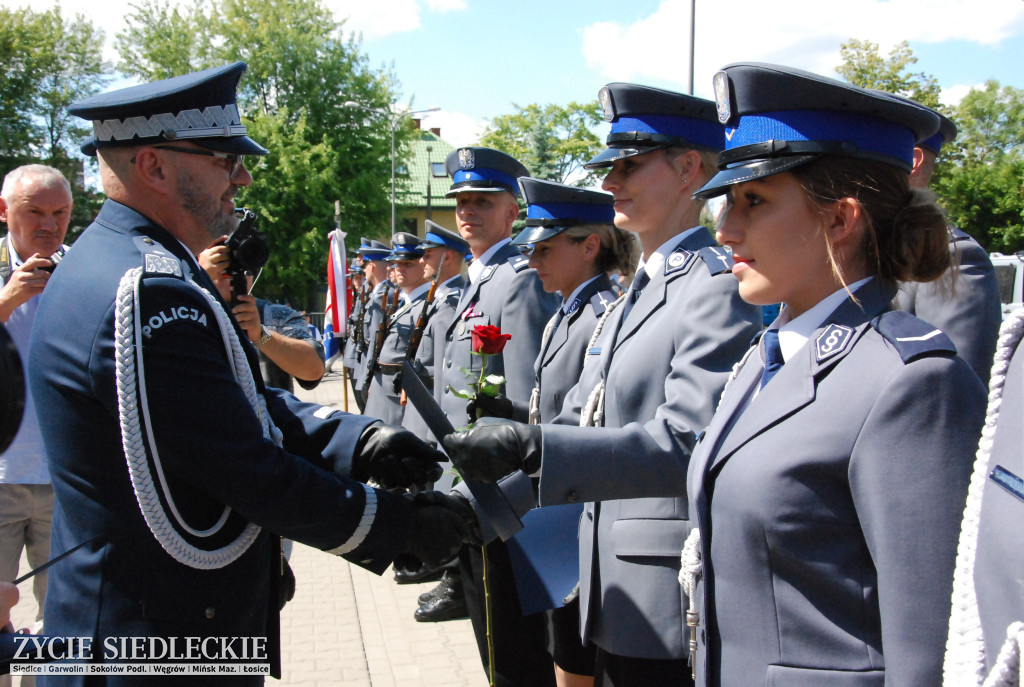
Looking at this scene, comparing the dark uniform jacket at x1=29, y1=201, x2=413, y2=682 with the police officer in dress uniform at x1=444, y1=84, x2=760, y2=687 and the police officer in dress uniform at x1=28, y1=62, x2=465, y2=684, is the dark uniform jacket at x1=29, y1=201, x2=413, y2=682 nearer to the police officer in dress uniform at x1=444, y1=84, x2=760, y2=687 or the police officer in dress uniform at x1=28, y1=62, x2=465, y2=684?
the police officer in dress uniform at x1=28, y1=62, x2=465, y2=684

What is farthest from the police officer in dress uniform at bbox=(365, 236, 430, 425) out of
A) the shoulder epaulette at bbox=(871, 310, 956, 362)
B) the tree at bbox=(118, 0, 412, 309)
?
the tree at bbox=(118, 0, 412, 309)

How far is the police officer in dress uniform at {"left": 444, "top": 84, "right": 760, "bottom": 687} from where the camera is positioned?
2.15 metres

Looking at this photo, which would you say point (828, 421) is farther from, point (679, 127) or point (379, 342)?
point (379, 342)

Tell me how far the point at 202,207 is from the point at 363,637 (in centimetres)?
349

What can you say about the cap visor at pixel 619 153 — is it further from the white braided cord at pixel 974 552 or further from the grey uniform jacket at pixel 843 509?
the white braided cord at pixel 974 552

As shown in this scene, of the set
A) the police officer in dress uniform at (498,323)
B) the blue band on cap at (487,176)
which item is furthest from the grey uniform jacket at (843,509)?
the blue band on cap at (487,176)

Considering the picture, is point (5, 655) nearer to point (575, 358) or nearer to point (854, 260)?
point (854, 260)

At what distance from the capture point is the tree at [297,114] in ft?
106

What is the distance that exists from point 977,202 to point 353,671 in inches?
1444

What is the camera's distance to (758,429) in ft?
5.31

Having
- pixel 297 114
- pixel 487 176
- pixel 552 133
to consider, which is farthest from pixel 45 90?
pixel 487 176

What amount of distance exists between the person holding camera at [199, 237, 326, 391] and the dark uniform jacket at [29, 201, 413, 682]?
85.0 inches

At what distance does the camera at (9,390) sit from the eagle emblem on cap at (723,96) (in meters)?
1.43

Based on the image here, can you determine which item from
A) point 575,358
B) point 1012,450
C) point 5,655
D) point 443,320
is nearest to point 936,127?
point 1012,450
